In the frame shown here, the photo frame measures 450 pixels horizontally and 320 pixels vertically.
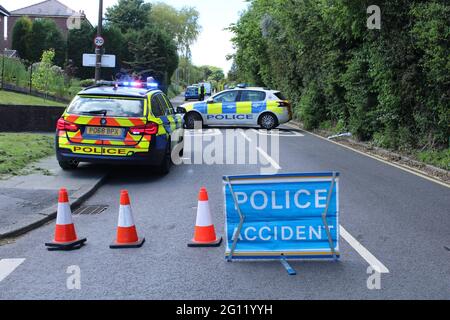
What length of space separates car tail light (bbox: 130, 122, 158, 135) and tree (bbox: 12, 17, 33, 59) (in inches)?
1738

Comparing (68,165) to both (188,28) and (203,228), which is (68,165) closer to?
(203,228)

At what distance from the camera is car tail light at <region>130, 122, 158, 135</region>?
9711mm

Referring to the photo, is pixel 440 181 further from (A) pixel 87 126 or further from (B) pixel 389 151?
(A) pixel 87 126

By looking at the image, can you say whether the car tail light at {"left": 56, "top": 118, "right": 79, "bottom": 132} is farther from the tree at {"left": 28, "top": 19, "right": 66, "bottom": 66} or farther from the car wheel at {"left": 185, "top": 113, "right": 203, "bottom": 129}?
the tree at {"left": 28, "top": 19, "right": 66, "bottom": 66}

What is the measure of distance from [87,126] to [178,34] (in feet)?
286

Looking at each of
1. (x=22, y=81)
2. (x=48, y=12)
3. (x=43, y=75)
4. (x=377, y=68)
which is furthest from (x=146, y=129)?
(x=48, y=12)

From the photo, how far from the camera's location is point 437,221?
23.5 ft

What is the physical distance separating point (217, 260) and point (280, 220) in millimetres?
744

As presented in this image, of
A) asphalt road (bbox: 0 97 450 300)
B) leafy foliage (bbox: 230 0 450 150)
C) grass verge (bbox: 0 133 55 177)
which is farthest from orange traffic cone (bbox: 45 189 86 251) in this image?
leafy foliage (bbox: 230 0 450 150)

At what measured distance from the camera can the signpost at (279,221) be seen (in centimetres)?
538

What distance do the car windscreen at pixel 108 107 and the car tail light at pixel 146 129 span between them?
24 centimetres

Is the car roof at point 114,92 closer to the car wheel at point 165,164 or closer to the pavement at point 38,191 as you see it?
the car wheel at point 165,164

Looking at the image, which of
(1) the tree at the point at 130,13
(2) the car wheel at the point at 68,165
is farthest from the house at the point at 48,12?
(2) the car wheel at the point at 68,165
